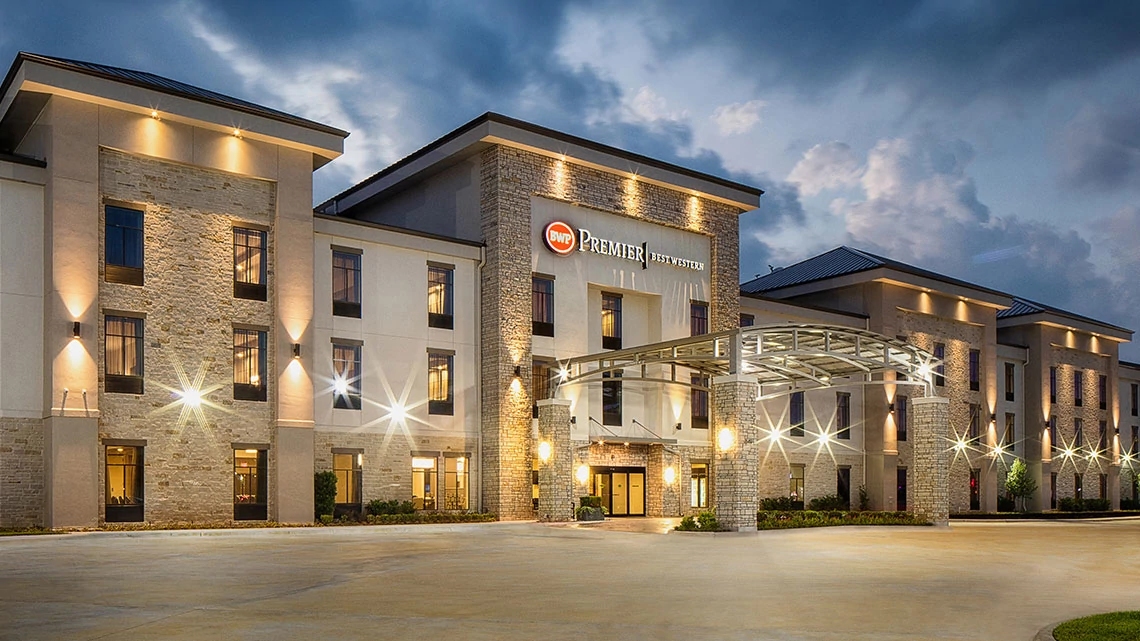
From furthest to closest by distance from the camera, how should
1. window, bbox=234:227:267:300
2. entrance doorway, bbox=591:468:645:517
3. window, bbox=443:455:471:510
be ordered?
entrance doorway, bbox=591:468:645:517 < window, bbox=443:455:471:510 < window, bbox=234:227:267:300

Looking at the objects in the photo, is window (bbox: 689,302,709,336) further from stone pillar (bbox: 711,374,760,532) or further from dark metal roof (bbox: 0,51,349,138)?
dark metal roof (bbox: 0,51,349,138)

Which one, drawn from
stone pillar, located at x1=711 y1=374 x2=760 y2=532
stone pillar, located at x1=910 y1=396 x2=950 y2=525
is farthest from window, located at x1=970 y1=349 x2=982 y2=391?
stone pillar, located at x1=711 y1=374 x2=760 y2=532

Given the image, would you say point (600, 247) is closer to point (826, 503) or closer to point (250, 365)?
point (250, 365)

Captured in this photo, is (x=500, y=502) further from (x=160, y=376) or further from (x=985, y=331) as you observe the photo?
(x=985, y=331)

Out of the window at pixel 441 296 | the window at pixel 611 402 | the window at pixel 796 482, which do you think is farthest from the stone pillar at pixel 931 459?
the window at pixel 441 296

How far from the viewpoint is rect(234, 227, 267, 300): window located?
3036 cm

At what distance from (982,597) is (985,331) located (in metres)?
45.3

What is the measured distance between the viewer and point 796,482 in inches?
1813

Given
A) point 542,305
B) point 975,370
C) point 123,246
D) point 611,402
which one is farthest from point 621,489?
point 975,370

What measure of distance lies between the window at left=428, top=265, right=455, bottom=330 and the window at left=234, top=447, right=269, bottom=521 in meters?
7.43

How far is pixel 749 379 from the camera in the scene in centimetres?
2881

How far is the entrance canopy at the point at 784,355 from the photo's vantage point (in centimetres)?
2947

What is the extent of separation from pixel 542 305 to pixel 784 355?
10.1 meters

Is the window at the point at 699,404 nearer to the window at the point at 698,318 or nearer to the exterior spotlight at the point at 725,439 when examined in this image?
the window at the point at 698,318
